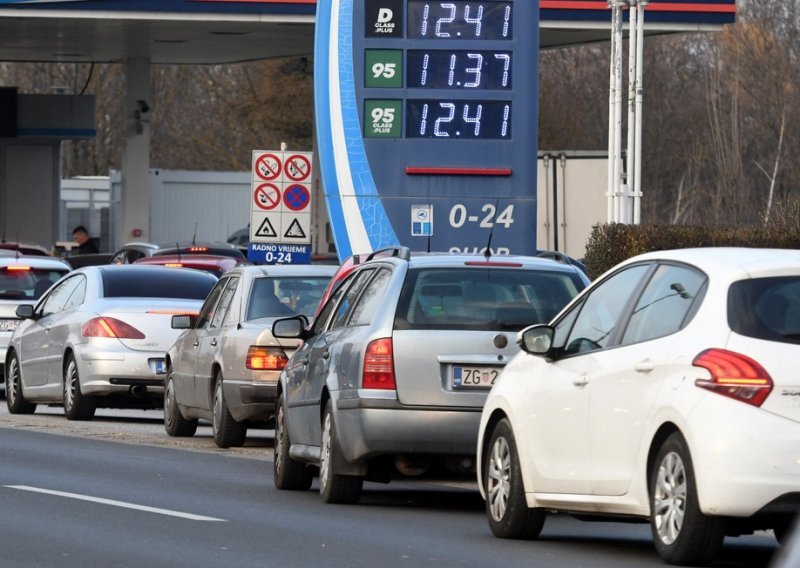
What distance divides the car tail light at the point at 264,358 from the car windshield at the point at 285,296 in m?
0.53

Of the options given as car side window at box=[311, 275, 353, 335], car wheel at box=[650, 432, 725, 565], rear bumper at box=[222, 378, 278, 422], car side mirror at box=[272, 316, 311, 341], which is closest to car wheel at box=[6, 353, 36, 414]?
rear bumper at box=[222, 378, 278, 422]

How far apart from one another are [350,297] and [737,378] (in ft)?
15.2

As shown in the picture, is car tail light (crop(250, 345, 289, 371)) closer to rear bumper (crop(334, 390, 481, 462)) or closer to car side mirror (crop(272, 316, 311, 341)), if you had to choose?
car side mirror (crop(272, 316, 311, 341))

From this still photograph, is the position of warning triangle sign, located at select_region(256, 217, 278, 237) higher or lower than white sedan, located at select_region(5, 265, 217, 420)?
higher

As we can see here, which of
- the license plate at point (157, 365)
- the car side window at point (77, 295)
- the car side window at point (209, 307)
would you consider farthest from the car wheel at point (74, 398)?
the car side window at point (209, 307)

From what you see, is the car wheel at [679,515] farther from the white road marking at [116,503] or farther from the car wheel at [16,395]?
the car wheel at [16,395]

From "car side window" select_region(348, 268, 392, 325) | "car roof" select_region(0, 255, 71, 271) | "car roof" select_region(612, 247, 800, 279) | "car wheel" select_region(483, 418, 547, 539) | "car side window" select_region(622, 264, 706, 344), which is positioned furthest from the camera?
"car roof" select_region(0, 255, 71, 271)

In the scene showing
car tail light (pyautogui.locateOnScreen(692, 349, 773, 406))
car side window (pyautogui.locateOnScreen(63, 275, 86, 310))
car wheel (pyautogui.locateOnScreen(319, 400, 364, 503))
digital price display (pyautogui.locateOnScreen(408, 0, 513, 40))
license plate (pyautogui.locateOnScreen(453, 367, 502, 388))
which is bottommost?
car wheel (pyautogui.locateOnScreen(319, 400, 364, 503))

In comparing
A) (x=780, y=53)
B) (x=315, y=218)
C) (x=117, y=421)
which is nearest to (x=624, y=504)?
(x=117, y=421)

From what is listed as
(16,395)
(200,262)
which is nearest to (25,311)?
(16,395)

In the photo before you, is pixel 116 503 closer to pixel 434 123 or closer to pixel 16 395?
pixel 16 395

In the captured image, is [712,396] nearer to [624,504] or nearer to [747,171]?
[624,504]

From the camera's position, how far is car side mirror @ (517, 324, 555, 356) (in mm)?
9938

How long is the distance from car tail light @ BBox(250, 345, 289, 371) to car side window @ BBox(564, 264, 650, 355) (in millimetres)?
6247
